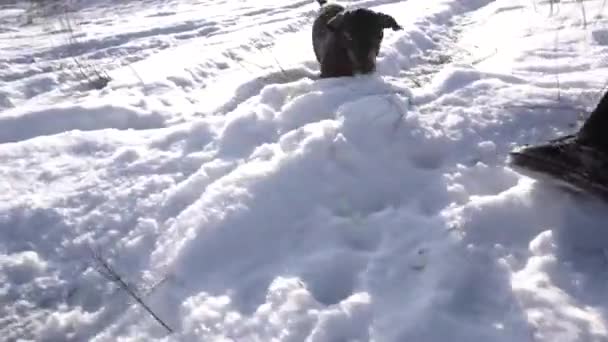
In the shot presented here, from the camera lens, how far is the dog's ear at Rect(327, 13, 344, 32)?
11.1ft

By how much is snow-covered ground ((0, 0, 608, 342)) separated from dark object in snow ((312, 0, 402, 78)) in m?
0.15

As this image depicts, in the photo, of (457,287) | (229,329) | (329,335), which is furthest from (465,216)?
(229,329)

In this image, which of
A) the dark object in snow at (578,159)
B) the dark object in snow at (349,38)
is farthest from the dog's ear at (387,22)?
the dark object in snow at (578,159)

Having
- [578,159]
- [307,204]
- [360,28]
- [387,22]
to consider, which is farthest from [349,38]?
[578,159]

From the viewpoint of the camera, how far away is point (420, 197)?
2256mm

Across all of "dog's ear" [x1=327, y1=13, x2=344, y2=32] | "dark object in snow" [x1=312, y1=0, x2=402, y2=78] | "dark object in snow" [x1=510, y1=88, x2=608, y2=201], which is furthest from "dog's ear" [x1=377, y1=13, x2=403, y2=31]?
"dark object in snow" [x1=510, y1=88, x2=608, y2=201]

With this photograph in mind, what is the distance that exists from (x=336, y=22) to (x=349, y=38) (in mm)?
132

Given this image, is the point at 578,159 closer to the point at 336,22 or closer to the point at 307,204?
the point at 307,204

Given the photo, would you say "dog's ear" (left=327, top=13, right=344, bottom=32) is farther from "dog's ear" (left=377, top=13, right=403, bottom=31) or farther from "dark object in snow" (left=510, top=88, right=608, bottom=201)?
"dark object in snow" (left=510, top=88, right=608, bottom=201)

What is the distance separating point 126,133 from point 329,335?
196cm

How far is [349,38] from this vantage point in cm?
342

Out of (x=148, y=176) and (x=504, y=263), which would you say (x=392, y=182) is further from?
(x=148, y=176)

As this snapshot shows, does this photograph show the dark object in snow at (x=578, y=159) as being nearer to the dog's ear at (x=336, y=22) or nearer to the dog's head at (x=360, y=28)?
the dog's head at (x=360, y=28)

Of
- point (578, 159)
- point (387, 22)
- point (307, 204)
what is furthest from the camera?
point (387, 22)
